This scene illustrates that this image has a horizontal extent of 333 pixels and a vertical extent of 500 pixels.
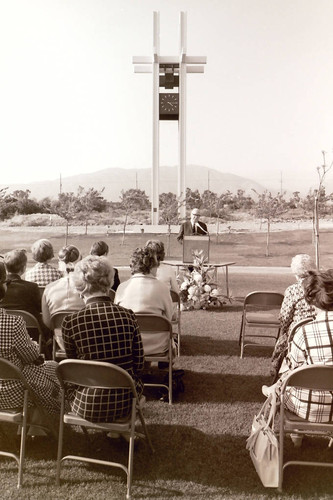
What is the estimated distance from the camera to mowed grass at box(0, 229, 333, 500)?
282 centimetres

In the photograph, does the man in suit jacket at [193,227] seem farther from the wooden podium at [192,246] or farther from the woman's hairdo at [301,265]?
the woman's hairdo at [301,265]

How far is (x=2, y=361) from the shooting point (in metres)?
2.69

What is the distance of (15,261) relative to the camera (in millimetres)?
4391

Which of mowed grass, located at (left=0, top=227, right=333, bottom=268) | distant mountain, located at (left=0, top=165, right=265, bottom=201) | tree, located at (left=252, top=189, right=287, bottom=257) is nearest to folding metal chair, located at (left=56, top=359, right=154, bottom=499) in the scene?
mowed grass, located at (left=0, top=227, right=333, bottom=268)

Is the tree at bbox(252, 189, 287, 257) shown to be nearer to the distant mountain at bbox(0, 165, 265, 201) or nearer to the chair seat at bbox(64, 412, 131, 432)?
the chair seat at bbox(64, 412, 131, 432)

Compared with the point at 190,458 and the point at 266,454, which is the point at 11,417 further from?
the point at 266,454

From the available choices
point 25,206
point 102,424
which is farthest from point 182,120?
point 102,424

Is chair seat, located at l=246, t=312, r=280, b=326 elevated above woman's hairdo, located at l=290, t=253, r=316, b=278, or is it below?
below

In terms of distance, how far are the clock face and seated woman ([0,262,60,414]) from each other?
17.0 m

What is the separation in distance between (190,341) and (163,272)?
1.11m

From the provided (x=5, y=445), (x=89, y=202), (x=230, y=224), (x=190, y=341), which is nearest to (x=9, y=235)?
(x=89, y=202)

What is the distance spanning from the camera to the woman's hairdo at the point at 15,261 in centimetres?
439

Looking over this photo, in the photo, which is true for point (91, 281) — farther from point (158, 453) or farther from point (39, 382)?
point (158, 453)

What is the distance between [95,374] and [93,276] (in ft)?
2.05
